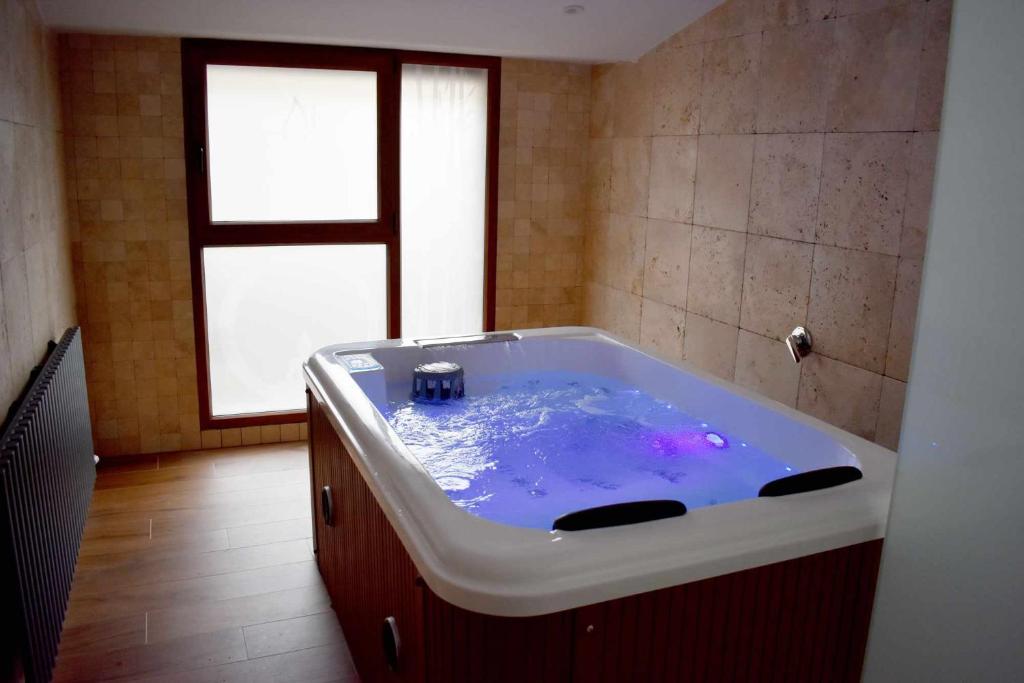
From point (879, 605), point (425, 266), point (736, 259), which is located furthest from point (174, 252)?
point (879, 605)

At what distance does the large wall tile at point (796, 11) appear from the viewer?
2411 mm

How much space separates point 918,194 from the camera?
2.13 meters

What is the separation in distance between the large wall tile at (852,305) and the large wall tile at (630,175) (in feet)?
3.71

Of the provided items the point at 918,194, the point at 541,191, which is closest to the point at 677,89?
the point at 541,191

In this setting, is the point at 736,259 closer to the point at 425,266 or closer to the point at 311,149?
the point at 425,266

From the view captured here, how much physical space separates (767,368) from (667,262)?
0.74 m

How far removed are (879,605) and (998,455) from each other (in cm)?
19

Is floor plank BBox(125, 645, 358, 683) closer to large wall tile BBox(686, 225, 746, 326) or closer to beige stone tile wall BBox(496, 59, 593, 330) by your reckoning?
large wall tile BBox(686, 225, 746, 326)

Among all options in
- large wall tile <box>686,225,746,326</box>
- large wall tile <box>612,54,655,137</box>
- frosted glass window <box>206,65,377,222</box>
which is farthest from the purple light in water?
frosted glass window <box>206,65,377,222</box>

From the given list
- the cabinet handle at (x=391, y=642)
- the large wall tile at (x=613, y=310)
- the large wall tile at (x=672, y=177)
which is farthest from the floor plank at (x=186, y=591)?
the large wall tile at (x=672, y=177)

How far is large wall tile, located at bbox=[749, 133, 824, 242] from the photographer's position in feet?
8.22

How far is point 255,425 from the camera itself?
12.1ft

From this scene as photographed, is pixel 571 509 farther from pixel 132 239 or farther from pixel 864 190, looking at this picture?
pixel 132 239

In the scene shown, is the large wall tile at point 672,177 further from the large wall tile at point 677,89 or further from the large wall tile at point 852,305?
the large wall tile at point 852,305
